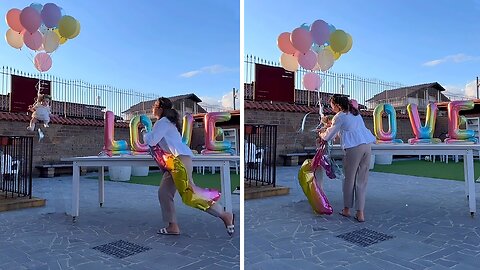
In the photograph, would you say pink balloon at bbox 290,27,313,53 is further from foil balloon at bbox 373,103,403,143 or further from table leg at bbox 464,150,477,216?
table leg at bbox 464,150,477,216

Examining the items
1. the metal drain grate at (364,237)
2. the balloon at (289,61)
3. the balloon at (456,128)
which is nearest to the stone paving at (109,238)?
the metal drain grate at (364,237)

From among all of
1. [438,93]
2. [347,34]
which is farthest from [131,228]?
[438,93]

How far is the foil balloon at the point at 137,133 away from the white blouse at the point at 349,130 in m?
2.11

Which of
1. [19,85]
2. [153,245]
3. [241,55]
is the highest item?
[19,85]

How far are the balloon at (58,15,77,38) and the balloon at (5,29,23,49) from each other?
1.80 feet

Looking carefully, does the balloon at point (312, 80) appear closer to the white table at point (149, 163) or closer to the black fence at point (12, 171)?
the white table at point (149, 163)

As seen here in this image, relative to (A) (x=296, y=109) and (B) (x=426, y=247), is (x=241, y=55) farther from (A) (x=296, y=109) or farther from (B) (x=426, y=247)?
(A) (x=296, y=109)

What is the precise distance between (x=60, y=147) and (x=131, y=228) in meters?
6.97

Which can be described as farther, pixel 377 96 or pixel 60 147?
pixel 377 96

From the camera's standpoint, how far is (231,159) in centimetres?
376

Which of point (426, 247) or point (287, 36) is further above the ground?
point (287, 36)

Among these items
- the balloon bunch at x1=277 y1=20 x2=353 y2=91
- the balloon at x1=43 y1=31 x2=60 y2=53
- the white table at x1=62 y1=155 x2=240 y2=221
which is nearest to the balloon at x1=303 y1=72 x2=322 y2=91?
the balloon bunch at x1=277 y1=20 x2=353 y2=91

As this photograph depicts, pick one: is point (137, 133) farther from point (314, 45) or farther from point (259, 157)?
point (314, 45)

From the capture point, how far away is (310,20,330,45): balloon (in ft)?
17.8
